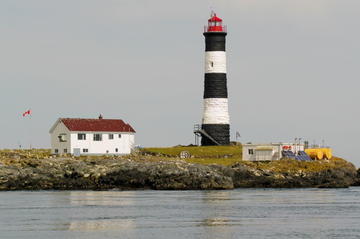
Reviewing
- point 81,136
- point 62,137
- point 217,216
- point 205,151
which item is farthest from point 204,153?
point 217,216

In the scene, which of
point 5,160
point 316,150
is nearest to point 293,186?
point 316,150

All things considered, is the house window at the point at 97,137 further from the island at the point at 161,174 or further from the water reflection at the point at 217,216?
the water reflection at the point at 217,216

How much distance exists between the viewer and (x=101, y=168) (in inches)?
3063

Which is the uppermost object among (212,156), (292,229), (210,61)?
(210,61)

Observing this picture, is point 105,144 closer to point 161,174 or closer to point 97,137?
point 97,137

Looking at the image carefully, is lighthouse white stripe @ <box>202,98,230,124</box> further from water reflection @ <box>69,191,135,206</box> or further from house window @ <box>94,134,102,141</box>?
water reflection @ <box>69,191,135,206</box>

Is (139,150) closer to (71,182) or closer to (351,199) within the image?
(71,182)

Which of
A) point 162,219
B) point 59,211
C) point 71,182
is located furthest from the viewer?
point 71,182

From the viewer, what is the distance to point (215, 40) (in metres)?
92.4

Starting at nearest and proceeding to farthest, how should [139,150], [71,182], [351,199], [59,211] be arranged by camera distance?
[59,211], [351,199], [71,182], [139,150]

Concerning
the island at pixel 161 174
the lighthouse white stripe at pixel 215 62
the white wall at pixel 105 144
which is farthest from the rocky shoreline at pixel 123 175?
the lighthouse white stripe at pixel 215 62

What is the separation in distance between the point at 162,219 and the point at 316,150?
1806 inches

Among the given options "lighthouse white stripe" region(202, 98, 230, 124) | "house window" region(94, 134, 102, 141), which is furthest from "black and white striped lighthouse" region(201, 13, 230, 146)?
"house window" region(94, 134, 102, 141)

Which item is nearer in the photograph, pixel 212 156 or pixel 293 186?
pixel 293 186
